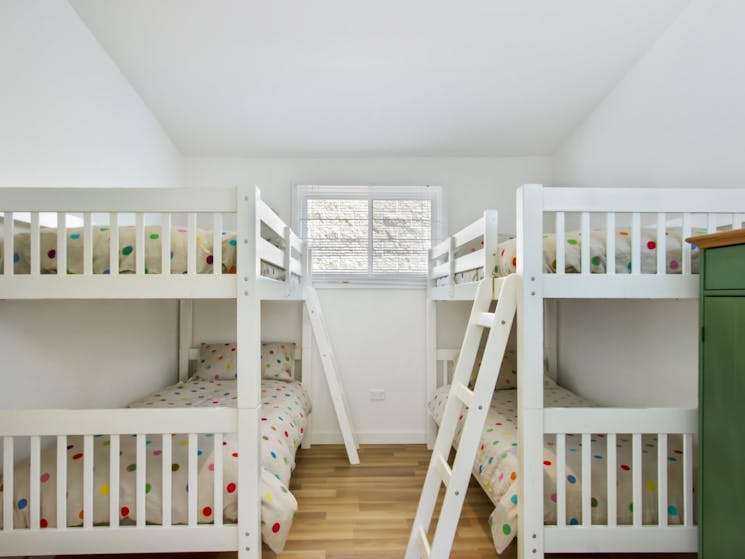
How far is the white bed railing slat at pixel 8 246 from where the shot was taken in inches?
59.0

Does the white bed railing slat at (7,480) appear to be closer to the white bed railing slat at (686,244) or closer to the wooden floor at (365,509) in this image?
the wooden floor at (365,509)

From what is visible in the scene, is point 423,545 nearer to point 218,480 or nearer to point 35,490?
point 218,480

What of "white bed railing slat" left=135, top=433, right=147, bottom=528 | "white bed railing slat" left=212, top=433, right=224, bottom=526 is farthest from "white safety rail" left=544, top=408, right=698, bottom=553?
"white bed railing slat" left=135, top=433, right=147, bottom=528

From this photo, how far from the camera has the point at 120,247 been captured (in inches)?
61.7

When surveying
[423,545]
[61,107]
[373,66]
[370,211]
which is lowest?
[423,545]

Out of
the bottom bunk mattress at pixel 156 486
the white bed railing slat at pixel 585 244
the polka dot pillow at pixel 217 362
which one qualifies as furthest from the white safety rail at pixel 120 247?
the polka dot pillow at pixel 217 362

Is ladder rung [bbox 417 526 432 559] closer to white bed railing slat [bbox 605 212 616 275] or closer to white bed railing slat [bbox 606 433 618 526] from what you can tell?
white bed railing slat [bbox 606 433 618 526]

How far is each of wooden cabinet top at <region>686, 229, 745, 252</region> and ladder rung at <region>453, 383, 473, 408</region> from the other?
85 cm

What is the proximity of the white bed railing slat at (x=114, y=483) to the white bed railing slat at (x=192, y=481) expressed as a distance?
0.22 metres

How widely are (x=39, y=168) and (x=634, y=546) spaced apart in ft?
8.36

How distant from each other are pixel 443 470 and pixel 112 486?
111 cm

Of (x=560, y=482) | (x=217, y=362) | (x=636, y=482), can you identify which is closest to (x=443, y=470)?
(x=560, y=482)

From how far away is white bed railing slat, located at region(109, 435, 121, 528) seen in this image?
154 centimetres

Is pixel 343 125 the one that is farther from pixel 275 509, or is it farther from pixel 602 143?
pixel 275 509
